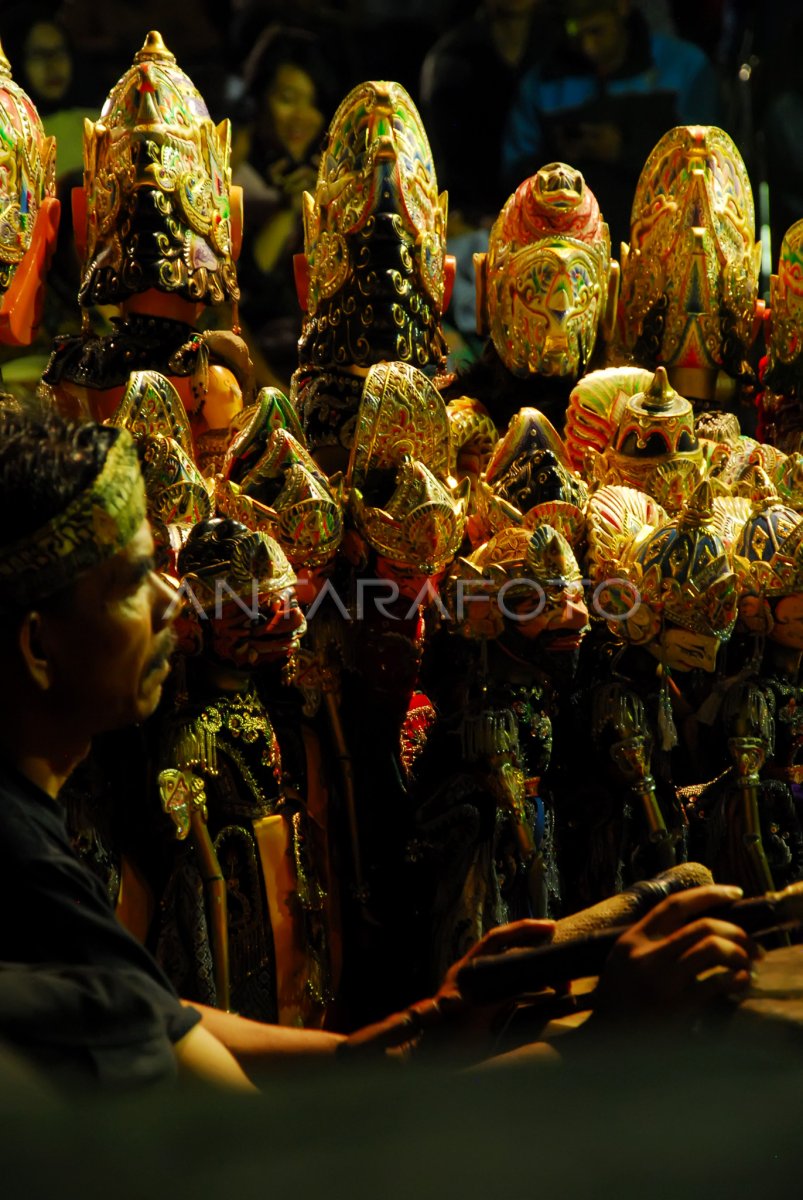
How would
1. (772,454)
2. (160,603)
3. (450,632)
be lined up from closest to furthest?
1. (160,603)
2. (450,632)
3. (772,454)

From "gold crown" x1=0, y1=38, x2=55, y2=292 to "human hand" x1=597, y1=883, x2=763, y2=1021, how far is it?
1953 mm

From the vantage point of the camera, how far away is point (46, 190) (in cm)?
344

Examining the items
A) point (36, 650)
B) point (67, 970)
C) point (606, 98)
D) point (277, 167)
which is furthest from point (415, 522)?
point (606, 98)

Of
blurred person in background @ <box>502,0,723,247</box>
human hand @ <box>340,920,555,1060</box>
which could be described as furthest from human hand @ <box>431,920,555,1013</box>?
blurred person in background @ <box>502,0,723,247</box>

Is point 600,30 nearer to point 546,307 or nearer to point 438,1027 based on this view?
point 546,307

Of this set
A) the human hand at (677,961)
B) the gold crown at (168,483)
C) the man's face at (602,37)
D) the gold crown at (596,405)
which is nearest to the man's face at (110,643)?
the human hand at (677,961)

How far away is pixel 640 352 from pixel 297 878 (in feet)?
4.79

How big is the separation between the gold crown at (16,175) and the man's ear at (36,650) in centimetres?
169

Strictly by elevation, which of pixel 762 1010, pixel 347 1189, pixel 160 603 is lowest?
pixel 762 1010

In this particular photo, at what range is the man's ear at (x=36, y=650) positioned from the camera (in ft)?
5.42

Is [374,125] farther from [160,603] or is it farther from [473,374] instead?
[160,603]

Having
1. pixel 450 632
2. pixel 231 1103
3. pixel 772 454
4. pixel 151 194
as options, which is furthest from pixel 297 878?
pixel 231 1103

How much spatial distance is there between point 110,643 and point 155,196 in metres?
1.68

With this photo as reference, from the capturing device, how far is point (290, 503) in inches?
115
